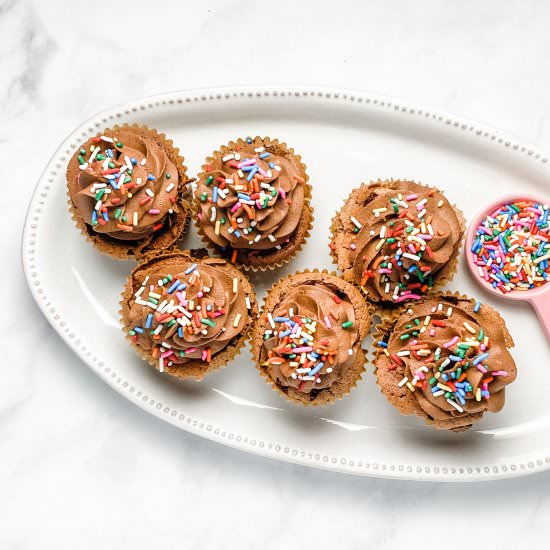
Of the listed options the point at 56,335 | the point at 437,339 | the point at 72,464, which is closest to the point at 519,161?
the point at 437,339

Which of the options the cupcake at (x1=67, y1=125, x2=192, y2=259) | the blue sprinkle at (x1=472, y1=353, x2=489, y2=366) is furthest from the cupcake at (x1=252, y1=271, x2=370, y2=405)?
the cupcake at (x1=67, y1=125, x2=192, y2=259)

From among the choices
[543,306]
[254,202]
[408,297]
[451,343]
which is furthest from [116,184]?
[543,306]

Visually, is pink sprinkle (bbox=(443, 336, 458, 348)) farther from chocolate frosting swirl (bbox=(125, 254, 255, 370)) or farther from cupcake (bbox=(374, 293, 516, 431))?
chocolate frosting swirl (bbox=(125, 254, 255, 370))

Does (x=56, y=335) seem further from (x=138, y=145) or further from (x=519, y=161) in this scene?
(x=519, y=161)

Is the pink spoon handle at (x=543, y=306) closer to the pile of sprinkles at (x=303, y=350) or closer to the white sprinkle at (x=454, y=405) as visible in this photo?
the white sprinkle at (x=454, y=405)

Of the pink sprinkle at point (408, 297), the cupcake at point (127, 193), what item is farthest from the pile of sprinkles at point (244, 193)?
the pink sprinkle at point (408, 297)
